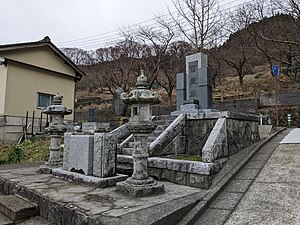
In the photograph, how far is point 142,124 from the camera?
336 cm

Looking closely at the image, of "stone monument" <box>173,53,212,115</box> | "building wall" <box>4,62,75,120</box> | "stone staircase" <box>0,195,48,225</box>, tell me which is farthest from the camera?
"building wall" <box>4,62,75,120</box>

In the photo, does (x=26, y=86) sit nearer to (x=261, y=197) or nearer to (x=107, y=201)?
(x=107, y=201)

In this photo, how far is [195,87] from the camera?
25.9 ft

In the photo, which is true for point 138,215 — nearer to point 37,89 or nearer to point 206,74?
point 206,74

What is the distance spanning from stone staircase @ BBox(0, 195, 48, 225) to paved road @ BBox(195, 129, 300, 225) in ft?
7.00

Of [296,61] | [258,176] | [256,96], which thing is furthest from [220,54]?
[258,176]

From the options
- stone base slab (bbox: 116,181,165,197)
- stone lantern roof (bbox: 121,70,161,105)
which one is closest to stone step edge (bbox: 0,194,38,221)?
stone base slab (bbox: 116,181,165,197)

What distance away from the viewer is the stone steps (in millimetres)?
2941

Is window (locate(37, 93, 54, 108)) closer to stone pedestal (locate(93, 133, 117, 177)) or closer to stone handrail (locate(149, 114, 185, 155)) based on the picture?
stone handrail (locate(149, 114, 185, 155))

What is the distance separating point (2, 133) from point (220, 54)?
21648 mm

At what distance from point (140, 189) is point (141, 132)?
80cm

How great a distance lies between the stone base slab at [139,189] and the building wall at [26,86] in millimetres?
11022

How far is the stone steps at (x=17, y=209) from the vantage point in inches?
116

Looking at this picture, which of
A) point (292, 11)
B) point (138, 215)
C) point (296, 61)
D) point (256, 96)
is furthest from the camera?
point (296, 61)
